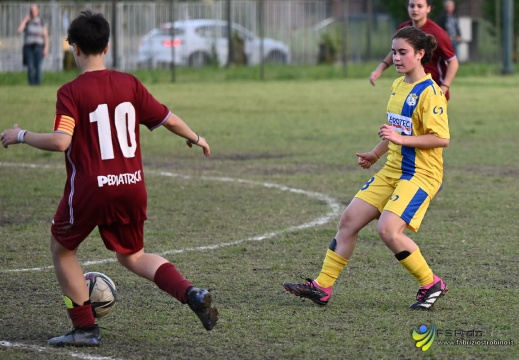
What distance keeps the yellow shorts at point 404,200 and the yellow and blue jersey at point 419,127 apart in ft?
0.14

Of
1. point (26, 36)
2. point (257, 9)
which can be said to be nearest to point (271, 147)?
point (26, 36)

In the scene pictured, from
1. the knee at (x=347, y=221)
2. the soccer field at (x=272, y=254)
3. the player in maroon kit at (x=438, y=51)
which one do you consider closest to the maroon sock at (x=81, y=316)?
the soccer field at (x=272, y=254)

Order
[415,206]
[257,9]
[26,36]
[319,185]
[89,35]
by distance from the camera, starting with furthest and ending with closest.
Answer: [257,9]
[26,36]
[319,185]
[415,206]
[89,35]

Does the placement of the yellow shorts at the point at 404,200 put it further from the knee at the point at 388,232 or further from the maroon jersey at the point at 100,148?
the maroon jersey at the point at 100,148

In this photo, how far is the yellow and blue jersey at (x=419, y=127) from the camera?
5949 millimetres

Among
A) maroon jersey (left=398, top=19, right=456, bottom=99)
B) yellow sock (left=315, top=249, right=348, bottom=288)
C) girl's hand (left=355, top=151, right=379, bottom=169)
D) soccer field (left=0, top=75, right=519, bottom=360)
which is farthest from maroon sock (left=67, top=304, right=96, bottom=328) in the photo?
maroon jersey (left=398, top=19, right=456, bottom=99)

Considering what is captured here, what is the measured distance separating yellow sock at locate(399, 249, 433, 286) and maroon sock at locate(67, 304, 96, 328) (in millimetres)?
1863

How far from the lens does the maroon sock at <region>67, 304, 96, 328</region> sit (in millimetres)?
5238

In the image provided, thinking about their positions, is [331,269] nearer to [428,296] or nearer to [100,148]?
[428,296]

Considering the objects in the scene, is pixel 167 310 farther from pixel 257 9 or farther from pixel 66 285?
pixel 257 9

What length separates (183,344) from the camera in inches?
207

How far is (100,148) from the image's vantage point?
500 centimetres

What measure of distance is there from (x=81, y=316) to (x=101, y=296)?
41 centimetres

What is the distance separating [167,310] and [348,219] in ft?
3.94
